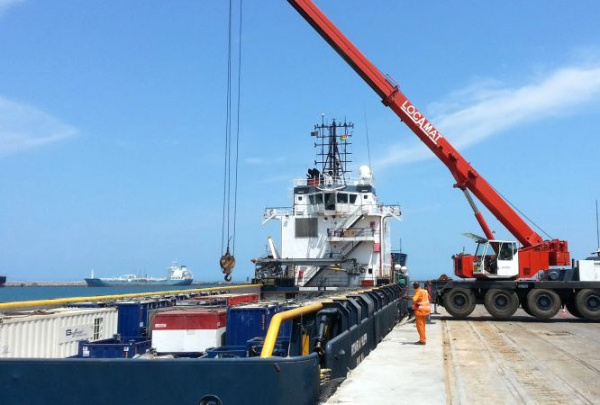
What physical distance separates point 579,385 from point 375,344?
4.70 m

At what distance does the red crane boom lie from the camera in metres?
20.9

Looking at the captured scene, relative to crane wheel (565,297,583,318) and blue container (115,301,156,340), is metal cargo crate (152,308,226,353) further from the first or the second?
crane wheel (565,297,583,318)

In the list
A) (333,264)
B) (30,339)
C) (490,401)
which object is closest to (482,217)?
(333,264)

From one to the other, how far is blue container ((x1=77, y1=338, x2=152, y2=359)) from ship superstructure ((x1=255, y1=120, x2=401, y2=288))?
1411cm

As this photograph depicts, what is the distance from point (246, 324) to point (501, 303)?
42.5 feet

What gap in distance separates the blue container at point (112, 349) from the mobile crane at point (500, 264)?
1335cm

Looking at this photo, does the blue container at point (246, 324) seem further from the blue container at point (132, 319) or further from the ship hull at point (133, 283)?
the ship hull at point (133, 283)

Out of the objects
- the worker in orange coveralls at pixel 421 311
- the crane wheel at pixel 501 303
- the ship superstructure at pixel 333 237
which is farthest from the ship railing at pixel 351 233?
the worker in orange coveralls at pixel 421 311

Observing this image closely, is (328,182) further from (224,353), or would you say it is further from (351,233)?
(224,353)

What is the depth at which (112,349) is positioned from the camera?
10898 mm

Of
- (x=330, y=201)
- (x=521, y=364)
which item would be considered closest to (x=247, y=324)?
(x=521, y=364)

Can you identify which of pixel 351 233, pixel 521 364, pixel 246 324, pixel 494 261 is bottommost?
pixel 521 364

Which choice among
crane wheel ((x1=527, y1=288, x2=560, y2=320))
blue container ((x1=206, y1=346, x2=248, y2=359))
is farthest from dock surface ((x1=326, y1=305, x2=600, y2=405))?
crane wheel ((x1=527, y1=288, x2=560, y2=320))

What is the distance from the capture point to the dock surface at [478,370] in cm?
745
